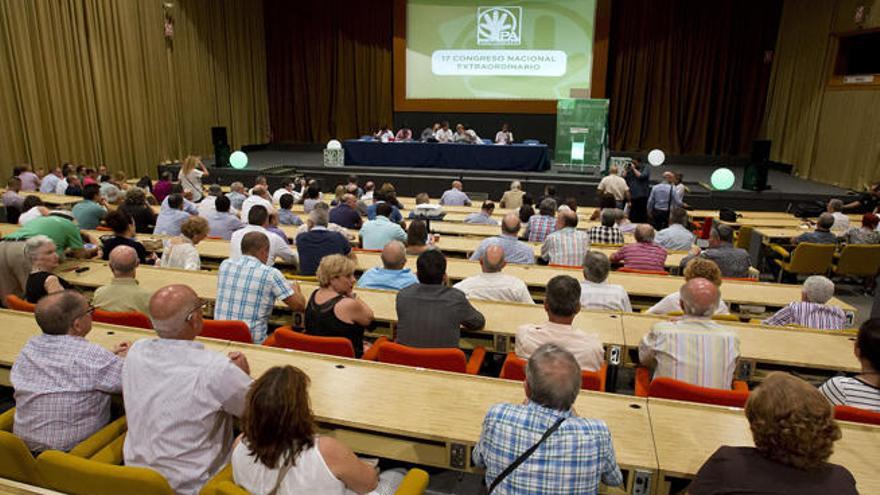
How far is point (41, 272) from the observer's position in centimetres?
372

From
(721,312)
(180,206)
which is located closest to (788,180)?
(721,312)

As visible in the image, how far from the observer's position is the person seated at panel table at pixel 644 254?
5.17 meters

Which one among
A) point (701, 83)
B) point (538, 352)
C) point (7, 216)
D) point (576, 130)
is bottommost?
point (7, 216)

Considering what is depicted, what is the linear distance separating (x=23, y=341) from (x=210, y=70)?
46.7 ft

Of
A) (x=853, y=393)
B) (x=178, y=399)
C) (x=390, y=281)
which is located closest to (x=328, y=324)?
(x=390, y=281)

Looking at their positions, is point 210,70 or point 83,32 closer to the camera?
point 83,32

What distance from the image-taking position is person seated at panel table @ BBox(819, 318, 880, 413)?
241 centimetres

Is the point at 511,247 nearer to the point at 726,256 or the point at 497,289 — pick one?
the point at 497,289

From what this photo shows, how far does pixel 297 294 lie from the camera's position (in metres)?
3.55

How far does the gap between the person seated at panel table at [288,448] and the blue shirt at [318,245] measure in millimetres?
3121

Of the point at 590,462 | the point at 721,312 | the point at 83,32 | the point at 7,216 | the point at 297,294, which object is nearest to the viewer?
the point at 590,462

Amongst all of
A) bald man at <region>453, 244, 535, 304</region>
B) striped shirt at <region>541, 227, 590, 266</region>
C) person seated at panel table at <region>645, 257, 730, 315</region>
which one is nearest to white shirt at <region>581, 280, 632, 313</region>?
person seated at panel table at <region>645, 257, 730, 315</region>

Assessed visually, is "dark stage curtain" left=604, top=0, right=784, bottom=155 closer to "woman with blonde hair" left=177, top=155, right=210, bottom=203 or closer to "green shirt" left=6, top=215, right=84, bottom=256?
"woman with blonde hair" left=177, top=155, right=210, bottom=203

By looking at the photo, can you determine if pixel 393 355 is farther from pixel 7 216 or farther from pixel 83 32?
pixel 83 32
